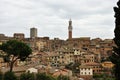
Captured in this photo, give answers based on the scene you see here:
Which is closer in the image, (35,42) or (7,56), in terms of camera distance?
(7,56)

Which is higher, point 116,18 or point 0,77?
point 116,18

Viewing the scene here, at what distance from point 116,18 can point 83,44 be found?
115 metres

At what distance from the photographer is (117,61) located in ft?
93.0

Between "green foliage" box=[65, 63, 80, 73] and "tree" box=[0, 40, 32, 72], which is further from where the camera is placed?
"green foliage" box=[65, 63, 80, 73]

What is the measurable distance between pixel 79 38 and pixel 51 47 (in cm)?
1054

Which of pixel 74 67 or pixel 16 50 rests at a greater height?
pixel 16 50

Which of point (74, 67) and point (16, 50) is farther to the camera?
point (74, 67)

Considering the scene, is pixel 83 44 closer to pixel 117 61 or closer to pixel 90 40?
pixel 90 40

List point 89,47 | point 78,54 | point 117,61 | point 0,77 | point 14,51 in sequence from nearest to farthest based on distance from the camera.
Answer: point 117,61
point 14,51
point 0,77
point 78,54
point 89,47

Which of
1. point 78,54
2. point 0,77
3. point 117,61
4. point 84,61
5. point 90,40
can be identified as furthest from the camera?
point 90,40

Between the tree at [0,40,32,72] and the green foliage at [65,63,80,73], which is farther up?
the tree at [0,40,32,72]

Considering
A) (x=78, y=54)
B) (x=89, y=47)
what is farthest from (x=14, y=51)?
(x=89, y=47)

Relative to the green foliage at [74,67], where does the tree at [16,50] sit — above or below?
above

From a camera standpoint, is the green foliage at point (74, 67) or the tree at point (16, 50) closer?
the tree at point (16, 50)
